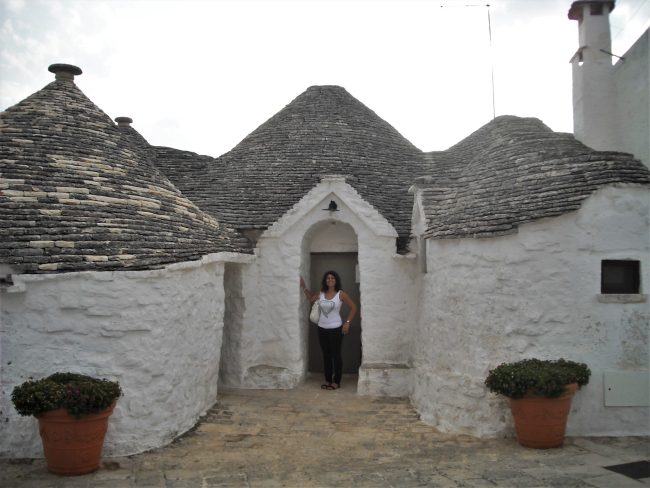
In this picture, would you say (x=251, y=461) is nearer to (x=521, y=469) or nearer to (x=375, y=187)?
(x=521, y=469)

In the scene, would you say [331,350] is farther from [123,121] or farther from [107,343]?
[123,121]

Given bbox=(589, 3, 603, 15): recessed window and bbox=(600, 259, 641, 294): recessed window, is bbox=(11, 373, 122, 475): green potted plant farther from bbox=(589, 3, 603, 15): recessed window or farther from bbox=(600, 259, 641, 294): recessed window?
bbox=(589, 3, 603, 15): recessed window

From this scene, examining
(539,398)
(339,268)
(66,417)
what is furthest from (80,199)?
(539,398)

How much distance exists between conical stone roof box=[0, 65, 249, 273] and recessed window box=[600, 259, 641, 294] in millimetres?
4855

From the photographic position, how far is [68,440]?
504cm

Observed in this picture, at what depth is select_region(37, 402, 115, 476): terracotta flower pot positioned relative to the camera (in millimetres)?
5035

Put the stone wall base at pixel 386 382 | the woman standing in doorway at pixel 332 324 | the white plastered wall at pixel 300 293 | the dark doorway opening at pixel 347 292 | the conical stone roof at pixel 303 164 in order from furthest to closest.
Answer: the dark doorway opening at pixel 347 292
the conical stone roof at pixel 303 164
the white plastered wall at pixel 300 293
the woman standing in doorway at pixel 332 324
the stone wall base at pixel 386 382

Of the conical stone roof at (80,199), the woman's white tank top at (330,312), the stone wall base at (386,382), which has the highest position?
the conical stone roof at (80,199)

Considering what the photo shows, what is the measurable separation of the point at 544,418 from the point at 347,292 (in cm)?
493

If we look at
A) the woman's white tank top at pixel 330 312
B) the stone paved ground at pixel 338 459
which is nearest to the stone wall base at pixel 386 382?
the woman's white tank top at pixel 330 312

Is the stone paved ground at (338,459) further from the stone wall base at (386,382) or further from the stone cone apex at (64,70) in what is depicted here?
the stone cone apex at (64,70)

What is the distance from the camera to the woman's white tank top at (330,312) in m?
8.84

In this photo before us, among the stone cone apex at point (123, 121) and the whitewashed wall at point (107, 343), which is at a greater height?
the stone cone apex at point (123, 121)

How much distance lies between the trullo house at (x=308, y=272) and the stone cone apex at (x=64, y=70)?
2cm
